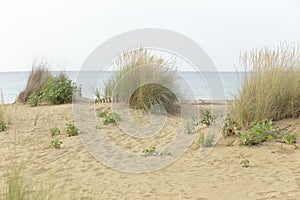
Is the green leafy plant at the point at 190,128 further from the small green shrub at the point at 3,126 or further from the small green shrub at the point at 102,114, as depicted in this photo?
the small green shrub at the point at 3,126

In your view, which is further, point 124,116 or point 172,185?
point 124,116

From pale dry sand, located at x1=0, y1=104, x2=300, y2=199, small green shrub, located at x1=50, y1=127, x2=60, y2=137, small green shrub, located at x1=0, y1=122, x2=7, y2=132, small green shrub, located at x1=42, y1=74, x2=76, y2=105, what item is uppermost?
small green shrub, located at x1=42, y1=74, x2=76, y2=105

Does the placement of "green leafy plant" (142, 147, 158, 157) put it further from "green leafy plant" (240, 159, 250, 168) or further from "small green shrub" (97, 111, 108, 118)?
"small green shrub" (97, 111, 108, 118)

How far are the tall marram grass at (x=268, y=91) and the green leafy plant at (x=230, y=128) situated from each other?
0.23 metres

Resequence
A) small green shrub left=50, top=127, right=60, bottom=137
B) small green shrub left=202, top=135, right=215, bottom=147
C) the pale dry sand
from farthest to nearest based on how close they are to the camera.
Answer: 1. small green shrub left=50, top=127, right=60, bottom=137
2. small green shrub left=202, top=135, right=215, bottom=147
3. the pale dry sand

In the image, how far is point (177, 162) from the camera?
5328 mm

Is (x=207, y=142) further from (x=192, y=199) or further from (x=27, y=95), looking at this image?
(x=27, y=95)

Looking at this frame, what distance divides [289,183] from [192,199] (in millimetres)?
1132

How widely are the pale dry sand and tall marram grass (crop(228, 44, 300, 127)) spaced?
31cm

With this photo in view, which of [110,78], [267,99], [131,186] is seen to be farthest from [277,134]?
[110,78]

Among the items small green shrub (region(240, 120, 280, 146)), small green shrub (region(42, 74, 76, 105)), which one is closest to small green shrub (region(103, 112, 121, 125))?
small green shrub (region(240, 120, 280, 146))

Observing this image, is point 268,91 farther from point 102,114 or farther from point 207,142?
point 102,114

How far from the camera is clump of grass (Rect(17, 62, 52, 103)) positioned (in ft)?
39.0

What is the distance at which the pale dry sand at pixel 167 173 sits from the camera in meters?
3.98
